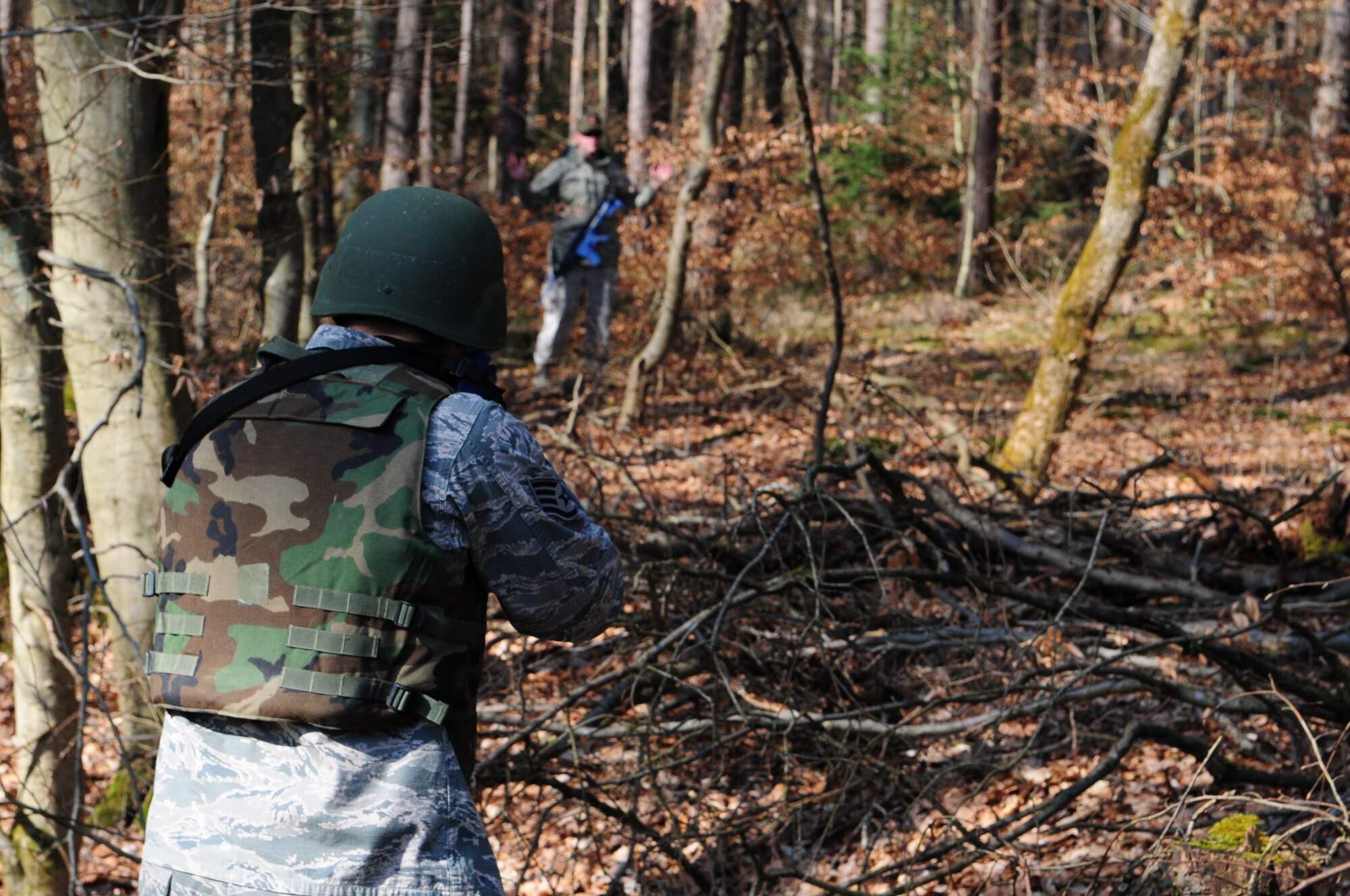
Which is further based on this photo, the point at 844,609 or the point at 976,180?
the point at 976,180

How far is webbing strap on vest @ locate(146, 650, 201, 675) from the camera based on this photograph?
2025 mm

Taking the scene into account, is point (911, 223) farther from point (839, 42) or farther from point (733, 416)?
point (733, 416)

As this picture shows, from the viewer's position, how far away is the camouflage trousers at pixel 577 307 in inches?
372

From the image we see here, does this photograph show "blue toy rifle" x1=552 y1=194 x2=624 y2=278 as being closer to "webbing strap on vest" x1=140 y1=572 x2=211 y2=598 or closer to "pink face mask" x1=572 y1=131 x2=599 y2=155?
"pink face mask" x1=572 y1=131 x2=599 y2=155

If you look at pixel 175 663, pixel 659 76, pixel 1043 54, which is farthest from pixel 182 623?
pixel 1043 54

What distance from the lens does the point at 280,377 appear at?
2078 mm

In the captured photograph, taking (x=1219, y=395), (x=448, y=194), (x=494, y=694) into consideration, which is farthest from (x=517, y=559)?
(x=1219, y=395)

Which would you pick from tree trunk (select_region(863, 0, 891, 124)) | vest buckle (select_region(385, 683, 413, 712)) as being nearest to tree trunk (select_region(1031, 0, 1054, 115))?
tree trunk (select_region(863, 0, 891, 124))

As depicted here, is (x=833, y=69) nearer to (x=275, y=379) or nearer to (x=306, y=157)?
(x=306, y=157)

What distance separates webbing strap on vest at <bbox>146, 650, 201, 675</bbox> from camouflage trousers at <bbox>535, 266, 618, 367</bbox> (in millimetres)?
7508

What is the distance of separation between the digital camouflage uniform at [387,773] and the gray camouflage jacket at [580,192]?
23.8 feet

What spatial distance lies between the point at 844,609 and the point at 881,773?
0.71 metres

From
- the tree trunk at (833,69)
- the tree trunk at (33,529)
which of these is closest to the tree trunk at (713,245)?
the tree trunk at (33,529)

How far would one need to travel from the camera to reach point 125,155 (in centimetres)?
469
